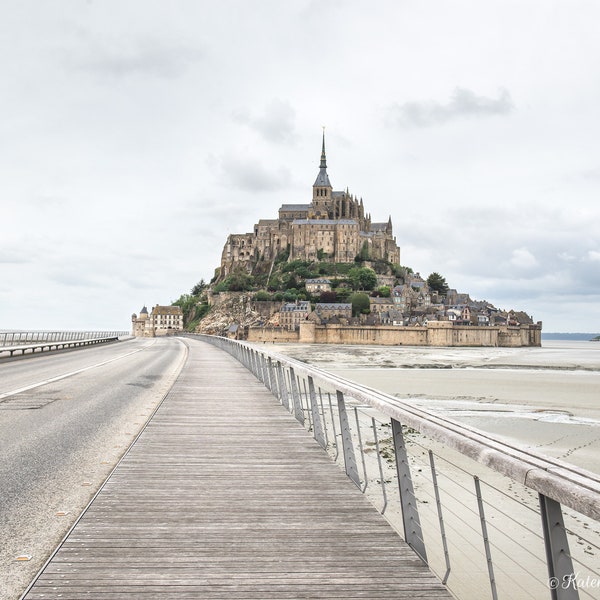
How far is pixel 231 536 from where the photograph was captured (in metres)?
3.93

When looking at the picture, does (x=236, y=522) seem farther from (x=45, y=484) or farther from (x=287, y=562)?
(x=45, y=484)

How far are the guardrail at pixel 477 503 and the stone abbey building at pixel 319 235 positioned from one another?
128m

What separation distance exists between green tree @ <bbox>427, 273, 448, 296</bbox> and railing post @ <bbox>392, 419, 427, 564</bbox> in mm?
149369

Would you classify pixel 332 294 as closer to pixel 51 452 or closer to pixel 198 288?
pixel 198 288

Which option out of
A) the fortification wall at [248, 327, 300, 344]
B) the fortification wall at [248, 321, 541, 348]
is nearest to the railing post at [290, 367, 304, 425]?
the fortification wall at [248, 321, 541, 348]

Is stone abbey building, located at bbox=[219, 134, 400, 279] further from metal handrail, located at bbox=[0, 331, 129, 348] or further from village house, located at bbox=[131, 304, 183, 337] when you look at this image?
metal handrail, located at bbox=[0, 331, 129, 348]

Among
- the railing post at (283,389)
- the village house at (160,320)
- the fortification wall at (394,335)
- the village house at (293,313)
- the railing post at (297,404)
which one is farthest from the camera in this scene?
the village house at (160,320)

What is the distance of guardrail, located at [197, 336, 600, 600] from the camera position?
7.73 feet

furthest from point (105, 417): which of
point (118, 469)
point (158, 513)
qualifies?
point (158, 513)

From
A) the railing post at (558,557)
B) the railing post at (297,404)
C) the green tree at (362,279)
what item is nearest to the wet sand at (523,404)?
the railing post at (297,404)

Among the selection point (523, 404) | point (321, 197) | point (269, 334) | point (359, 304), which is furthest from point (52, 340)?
point (321, 197)

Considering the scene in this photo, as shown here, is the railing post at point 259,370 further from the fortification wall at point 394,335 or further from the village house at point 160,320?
the village house at point 160,320

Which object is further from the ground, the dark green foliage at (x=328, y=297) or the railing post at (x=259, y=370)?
the dark green foliage at (x=328, y=297)

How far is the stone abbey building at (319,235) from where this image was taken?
140 metres
